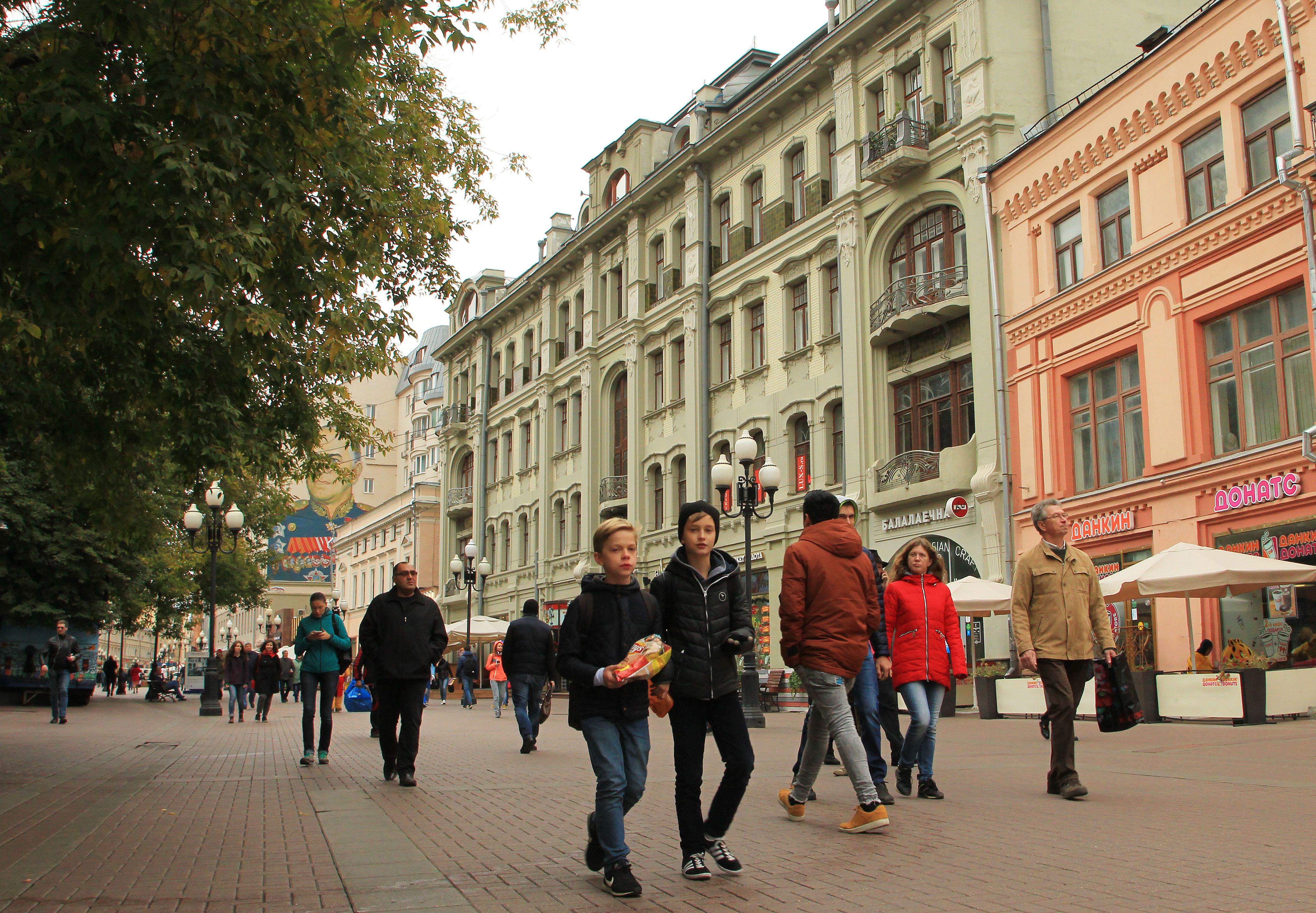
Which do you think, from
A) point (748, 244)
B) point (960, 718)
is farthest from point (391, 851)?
point (748, 244)

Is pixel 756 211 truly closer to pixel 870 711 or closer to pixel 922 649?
pixel 922 649

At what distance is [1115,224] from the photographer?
2317cm

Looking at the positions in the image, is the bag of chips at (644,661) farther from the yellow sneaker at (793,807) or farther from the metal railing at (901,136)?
the metal railing at (901,136)

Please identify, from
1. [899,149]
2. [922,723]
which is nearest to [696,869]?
[922,723]

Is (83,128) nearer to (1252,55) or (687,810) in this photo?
(687,810)

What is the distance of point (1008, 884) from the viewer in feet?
17.9

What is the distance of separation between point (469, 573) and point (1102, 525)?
21.7m

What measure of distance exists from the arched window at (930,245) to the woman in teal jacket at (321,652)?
60.7 feet

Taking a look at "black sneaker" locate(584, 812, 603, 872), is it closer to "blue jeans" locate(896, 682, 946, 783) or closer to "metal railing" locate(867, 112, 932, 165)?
"blue jeans" locate(896, 682, 946, 783)

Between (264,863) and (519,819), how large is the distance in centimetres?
195

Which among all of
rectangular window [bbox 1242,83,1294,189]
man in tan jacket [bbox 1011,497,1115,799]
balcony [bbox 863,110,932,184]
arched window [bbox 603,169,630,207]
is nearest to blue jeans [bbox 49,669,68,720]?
balcony [bbox 863,110,932,184]

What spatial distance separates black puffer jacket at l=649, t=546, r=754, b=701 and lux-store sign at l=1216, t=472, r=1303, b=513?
51.6ft

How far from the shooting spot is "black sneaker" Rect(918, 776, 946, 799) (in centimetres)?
846

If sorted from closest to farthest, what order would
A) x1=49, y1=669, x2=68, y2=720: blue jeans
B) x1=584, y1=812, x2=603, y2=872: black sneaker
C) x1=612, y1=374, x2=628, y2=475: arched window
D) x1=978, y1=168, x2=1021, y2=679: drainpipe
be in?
x1=584, y1=812, x2=603, y2=872: black sneaker < x1=49, y1=669, x2=68, y2=720: blue jeans < x1=978, y1=168, x2=1021, y2=679: drainpipe < x1=612, y1=374, x2=628, y2=475: arched window
